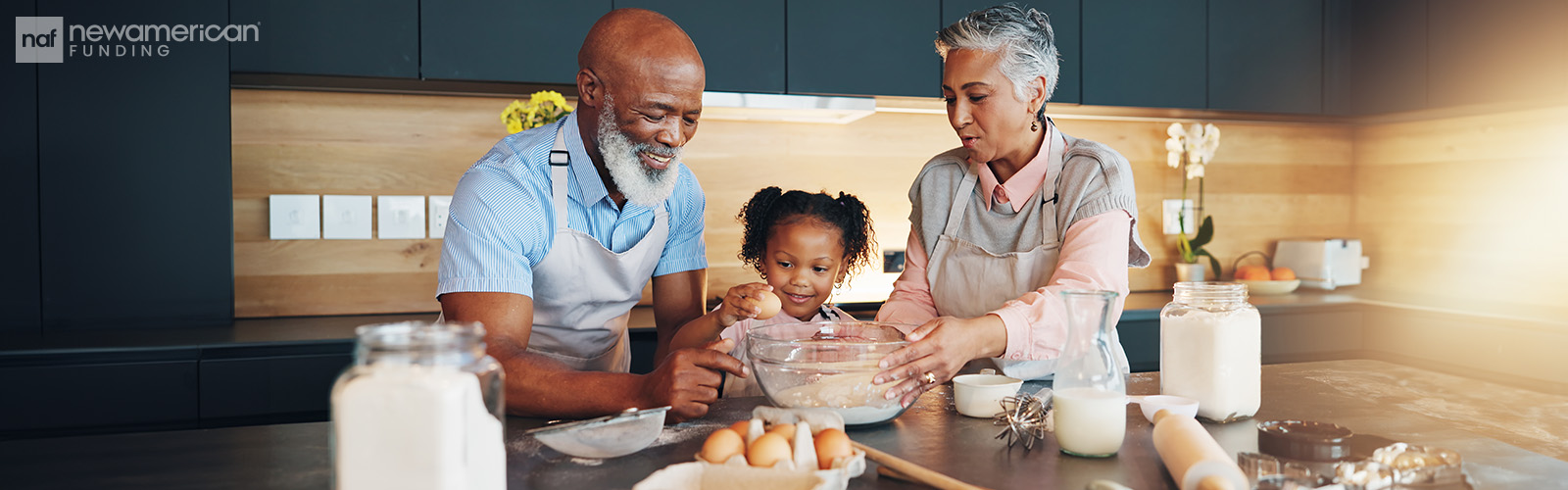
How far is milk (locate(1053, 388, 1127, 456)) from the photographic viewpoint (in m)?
1.06

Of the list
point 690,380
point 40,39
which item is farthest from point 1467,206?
point 40,39

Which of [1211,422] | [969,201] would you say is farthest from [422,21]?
[1211,422]

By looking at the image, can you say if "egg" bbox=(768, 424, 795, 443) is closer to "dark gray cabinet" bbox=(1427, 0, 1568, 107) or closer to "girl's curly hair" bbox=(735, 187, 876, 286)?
"girl's curly hair" bbox=(735, 187, 876, 286)

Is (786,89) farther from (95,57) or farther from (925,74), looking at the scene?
(95,57)

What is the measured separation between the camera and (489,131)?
121 inches

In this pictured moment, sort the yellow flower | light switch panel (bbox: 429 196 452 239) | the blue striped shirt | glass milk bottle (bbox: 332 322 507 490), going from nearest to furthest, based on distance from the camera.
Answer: glass milk bottle (bbox: 332 322 507 490) → the blue striped shirt → the yellow flower → light switch panel (bbox: 429 196 452 239)

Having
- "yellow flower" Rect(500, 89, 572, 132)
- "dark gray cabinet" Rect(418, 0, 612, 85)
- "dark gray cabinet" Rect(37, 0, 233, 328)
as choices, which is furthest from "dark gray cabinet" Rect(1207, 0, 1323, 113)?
"dark gray cabinet" Rect(37, 0, 233, 328)

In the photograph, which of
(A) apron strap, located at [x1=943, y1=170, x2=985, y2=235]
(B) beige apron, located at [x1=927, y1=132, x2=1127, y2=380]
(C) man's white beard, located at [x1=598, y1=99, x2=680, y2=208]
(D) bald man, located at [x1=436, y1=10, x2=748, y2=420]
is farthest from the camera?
(A) apron strap, located at [x1=943, y1=170, x2=985, y2=235]

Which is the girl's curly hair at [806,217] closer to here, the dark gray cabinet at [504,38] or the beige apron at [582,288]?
the beige apron at [582,288]

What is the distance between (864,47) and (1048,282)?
1.49 m

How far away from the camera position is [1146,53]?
11.1ft

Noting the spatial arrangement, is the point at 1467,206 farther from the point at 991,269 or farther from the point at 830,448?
the point at 830,448

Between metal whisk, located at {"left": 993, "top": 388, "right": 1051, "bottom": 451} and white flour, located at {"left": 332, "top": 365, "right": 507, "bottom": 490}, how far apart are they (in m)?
0.66

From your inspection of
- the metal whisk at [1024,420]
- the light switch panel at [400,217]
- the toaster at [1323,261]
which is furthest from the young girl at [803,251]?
the toaster at [1323,261]
